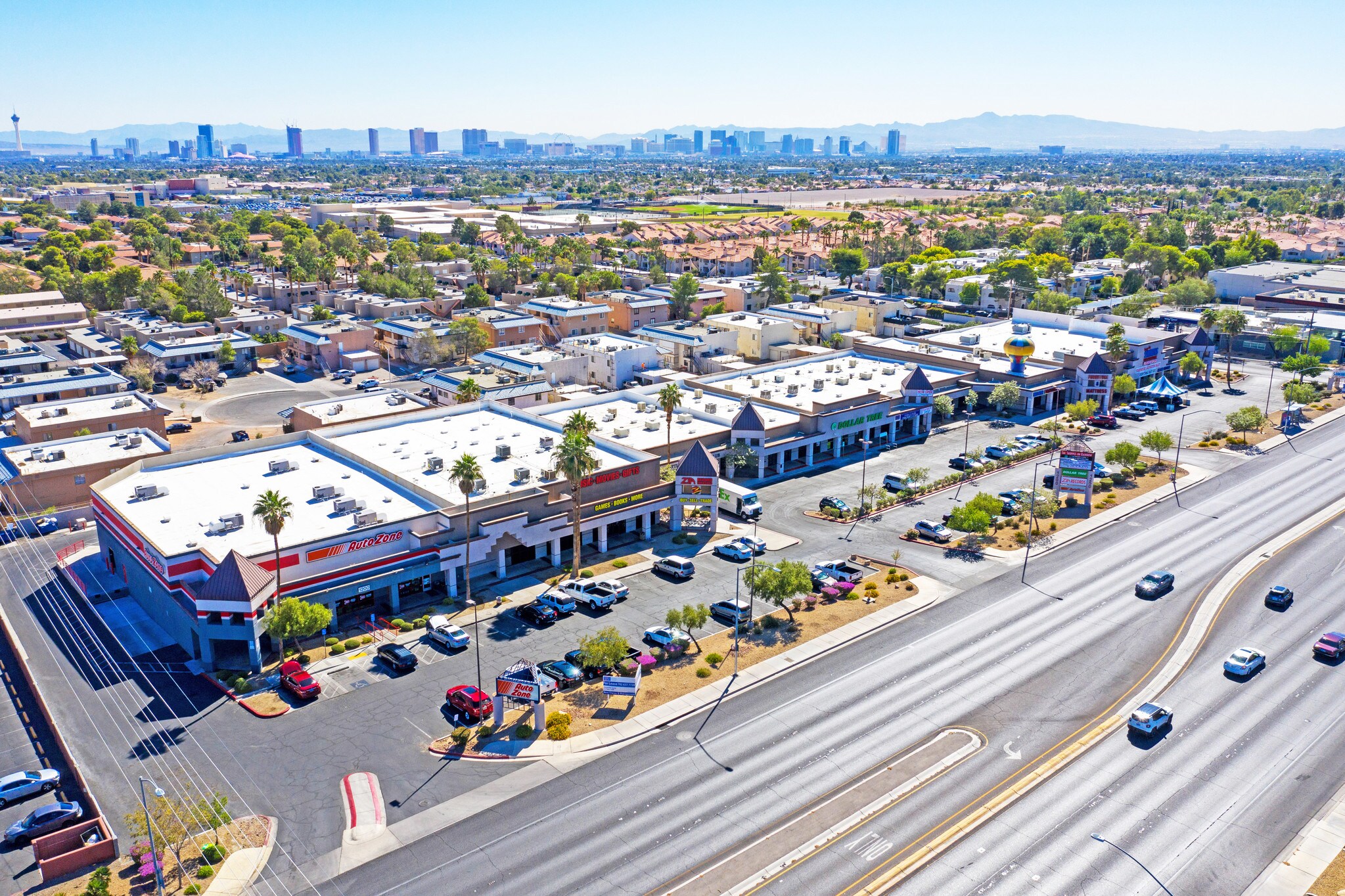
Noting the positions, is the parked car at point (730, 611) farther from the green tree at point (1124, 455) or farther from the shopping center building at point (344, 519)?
the green tree at point (1124, 455)

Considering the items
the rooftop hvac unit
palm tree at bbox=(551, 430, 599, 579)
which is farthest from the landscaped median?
the rooftop hvac unit

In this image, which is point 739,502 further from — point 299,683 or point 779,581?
point 299,683

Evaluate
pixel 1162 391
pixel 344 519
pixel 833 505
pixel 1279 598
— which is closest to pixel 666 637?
pixel 344 519

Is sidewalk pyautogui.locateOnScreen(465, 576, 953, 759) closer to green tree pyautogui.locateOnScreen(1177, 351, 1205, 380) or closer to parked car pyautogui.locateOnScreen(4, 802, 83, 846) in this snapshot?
parked car pyautogui.locateOnScreen(4, 802, 83, 846)

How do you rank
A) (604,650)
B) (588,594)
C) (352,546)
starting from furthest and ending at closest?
(588,594)
(352,546)
(604,650)

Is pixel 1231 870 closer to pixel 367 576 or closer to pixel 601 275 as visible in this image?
pixel 367 576

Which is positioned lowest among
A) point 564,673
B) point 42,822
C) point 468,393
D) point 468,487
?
point 42,822
